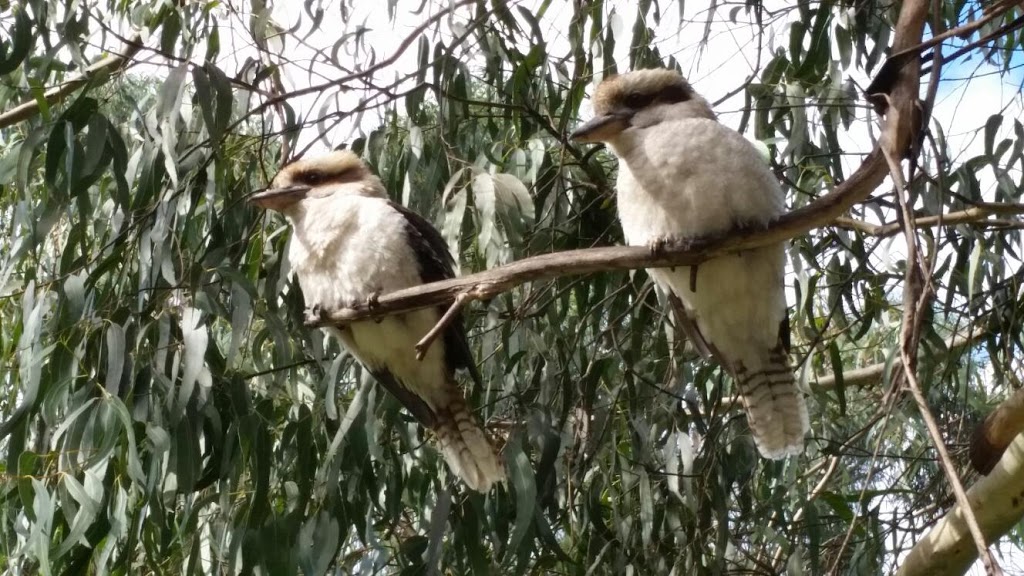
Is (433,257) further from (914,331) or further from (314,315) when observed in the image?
(914,331)

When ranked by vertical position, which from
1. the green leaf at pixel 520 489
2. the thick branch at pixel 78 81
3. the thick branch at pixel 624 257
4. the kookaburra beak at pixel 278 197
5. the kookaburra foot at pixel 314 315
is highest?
the thick branch at pixel 78 81

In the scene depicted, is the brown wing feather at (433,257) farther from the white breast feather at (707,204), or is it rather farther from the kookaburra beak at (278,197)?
the white breast feather at (707,204)

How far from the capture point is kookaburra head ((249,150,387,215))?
2330 mm

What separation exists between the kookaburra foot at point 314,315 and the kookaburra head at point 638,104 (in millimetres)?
554

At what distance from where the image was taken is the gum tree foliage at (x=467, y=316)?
6.56ft

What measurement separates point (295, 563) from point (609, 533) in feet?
2.02

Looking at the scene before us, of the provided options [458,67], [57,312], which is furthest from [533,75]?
[57,312]

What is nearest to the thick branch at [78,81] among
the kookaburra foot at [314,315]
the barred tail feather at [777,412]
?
the kookaburra foot at [314,315]

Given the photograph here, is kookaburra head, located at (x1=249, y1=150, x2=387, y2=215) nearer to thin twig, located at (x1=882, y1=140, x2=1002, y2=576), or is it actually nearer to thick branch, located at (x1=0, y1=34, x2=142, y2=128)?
thick branch, located at (x1=0, y1=34, x2=142, y2=128)

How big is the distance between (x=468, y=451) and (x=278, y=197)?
614 mm

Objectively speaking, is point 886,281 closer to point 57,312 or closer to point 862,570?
point 862,570

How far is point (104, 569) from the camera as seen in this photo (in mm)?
1885

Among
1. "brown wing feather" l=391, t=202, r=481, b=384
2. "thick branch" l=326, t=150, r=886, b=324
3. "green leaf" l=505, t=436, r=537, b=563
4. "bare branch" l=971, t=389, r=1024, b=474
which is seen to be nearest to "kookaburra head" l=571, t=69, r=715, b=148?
"thick branch" l=326, t=150, r=886, b=324

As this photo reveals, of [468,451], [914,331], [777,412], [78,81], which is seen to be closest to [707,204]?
[777,412]
